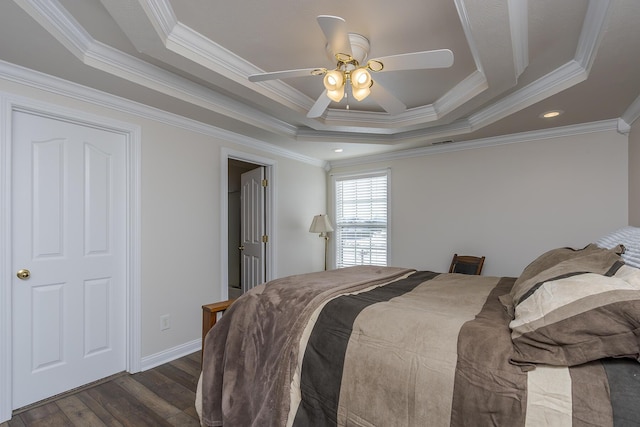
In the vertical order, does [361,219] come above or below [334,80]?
below

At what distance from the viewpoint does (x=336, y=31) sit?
159 cm

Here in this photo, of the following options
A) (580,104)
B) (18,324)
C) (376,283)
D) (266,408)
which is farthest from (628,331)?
(18,324)

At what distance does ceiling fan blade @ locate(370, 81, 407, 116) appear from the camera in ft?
6.75

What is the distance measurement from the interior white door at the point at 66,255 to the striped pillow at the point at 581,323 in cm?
294

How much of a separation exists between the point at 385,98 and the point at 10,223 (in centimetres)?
271

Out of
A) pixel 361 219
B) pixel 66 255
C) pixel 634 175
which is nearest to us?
pixel 66 255

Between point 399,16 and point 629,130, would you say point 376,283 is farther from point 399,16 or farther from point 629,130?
point 629,130

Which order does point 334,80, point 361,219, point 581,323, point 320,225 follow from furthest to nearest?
point 361,219 → point 320,225 → point 334,80 → point 581,323

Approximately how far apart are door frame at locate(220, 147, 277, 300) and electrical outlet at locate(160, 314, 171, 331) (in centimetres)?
62

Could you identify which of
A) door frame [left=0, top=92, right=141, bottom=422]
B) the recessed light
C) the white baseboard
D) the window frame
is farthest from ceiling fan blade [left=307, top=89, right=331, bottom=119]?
the white baseboard

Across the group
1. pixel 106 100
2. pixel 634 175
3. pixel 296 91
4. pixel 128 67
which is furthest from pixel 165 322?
pixel 634 175

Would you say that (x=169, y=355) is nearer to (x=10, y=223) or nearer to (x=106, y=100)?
(x=10, y=223)

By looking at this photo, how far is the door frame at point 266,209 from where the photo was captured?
3.51m

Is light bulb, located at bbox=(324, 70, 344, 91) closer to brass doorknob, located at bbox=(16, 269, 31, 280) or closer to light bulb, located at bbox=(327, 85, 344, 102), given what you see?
light bulb, located at bbox=(327, 85, 344, 102)
